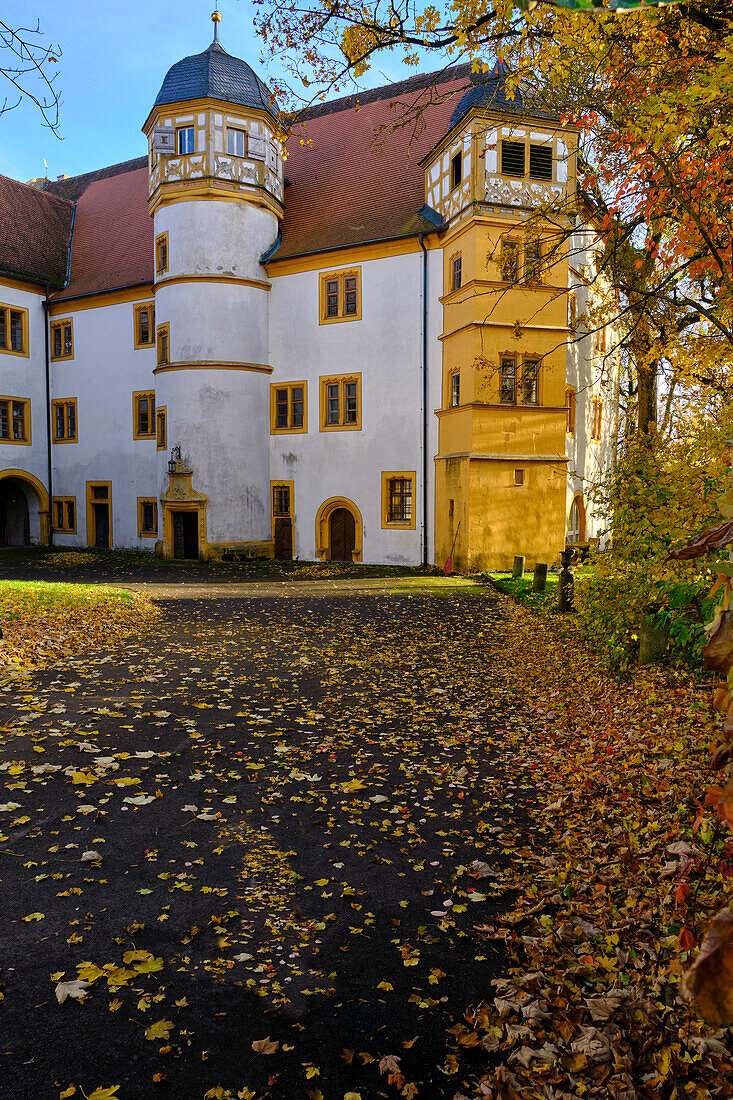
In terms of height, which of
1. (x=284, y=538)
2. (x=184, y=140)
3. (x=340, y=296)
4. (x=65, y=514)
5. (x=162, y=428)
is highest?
(x=184, y=140)

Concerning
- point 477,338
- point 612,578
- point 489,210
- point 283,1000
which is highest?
point 489,210

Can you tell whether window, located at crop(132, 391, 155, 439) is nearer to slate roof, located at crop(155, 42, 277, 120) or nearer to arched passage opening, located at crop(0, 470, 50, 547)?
arched passage opening, located at crop(0, 470, 50, 547)

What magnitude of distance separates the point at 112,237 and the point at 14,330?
6291 mm

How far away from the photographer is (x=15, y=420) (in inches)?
1289

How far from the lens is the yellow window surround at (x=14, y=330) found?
31844 mm

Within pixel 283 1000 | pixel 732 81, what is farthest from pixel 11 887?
pixel 732 81

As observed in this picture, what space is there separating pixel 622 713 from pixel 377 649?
4.47m

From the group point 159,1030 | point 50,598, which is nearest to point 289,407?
point 50,598

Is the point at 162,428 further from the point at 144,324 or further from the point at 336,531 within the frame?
the point at 336,531

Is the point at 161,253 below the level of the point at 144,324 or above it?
above

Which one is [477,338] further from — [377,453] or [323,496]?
[323,496]

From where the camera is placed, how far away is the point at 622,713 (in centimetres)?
709

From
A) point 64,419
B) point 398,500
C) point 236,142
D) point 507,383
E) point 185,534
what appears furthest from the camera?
point 64,419

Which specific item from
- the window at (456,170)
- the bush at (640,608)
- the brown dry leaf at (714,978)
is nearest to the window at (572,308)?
the window at (456,170)
